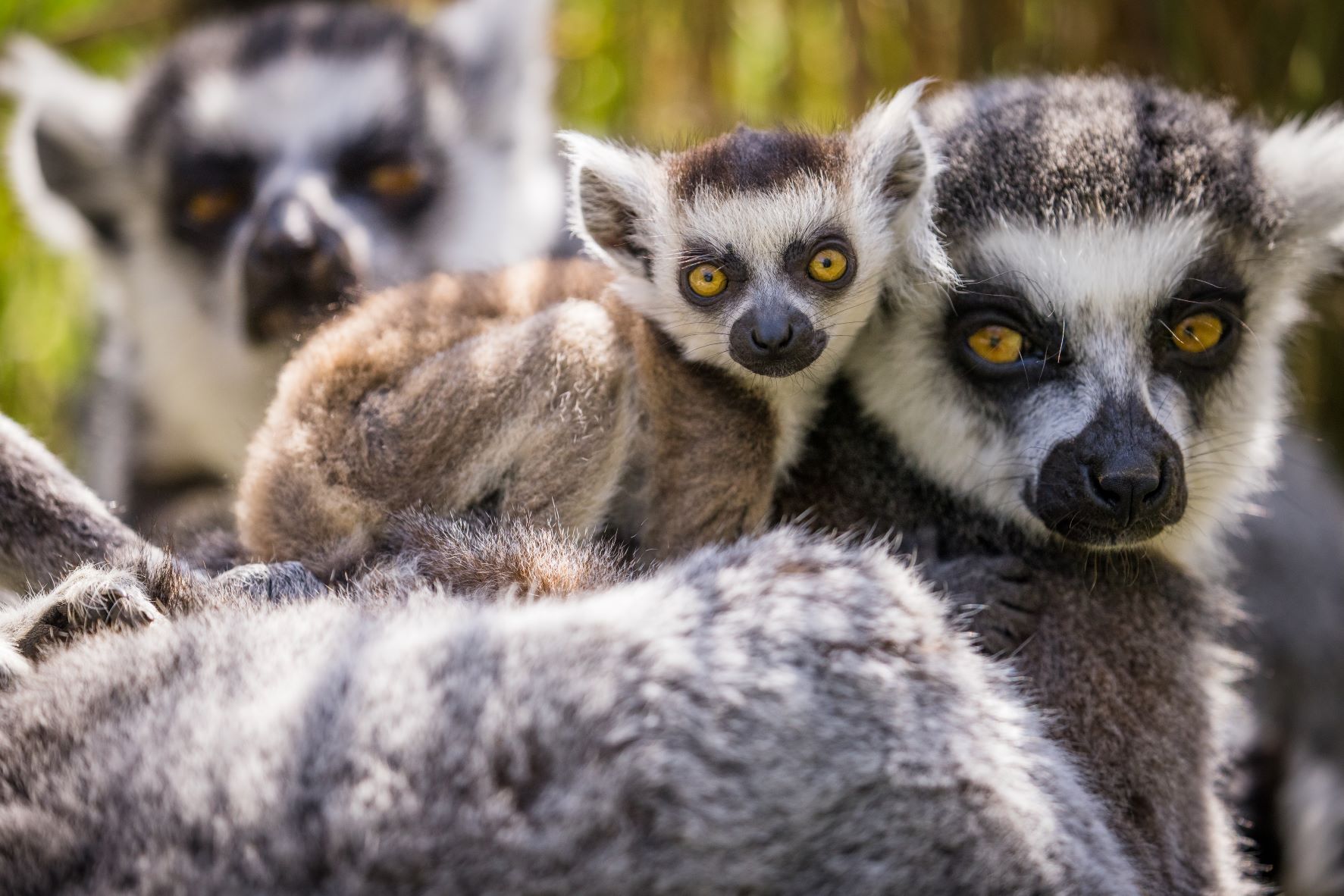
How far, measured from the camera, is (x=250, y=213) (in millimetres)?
5285

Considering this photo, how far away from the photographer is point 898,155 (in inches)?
134

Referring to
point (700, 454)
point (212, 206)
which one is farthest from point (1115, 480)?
point (212, 206)

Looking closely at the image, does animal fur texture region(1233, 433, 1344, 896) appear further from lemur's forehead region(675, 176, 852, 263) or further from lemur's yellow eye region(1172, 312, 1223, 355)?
lemur's forehead region(675, 176, 852, 263)

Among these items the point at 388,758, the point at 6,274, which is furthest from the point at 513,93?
the point at 388,758

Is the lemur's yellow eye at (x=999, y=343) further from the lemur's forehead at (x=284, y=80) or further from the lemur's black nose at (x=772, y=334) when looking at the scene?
the lemur's forehead at (x=284, y=80)

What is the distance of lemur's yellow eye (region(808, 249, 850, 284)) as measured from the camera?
3334 millimetres

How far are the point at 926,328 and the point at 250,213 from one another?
309cm

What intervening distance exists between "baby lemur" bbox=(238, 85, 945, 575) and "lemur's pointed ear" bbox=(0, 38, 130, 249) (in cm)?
281

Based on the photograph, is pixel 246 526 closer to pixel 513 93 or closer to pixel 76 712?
pixel 76 712

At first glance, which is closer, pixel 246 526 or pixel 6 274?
pixel 246 526

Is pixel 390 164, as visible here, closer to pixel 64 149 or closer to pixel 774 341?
pixel 64 149

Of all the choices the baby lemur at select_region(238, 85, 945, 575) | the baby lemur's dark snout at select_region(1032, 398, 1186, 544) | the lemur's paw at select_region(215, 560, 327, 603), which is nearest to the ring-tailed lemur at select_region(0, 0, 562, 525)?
the baby lemur at select_region(238, 85, 945, 575)

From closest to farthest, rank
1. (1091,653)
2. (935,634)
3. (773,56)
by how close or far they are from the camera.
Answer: (935,634), (1091,653), (773,56)

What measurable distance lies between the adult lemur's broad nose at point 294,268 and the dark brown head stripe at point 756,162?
166 centimetres
